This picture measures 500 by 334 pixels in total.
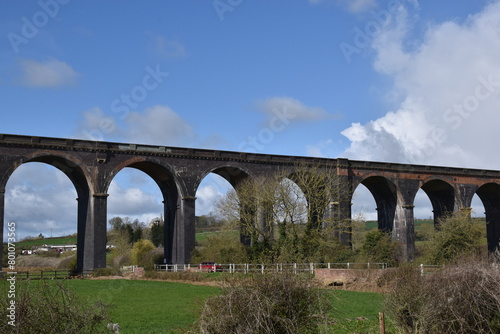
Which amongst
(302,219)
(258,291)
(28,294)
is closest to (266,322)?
(258,291)

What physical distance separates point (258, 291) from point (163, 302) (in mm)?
14167

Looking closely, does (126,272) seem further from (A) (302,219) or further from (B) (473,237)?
(B) (473,237)

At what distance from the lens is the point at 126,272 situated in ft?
138

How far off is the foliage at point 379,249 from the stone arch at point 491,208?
19.4 metres

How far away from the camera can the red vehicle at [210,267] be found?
132 feet

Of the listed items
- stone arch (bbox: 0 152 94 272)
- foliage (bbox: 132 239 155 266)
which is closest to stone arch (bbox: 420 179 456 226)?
foliage (bbox: 132 239 155 266)

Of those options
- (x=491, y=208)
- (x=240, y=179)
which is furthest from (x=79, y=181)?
(x=491, y=208)

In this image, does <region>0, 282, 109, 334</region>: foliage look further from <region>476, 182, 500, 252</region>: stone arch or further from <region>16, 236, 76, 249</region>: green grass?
<region>16, 236, 76, 249</region>: green grass

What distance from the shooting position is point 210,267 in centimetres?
4153

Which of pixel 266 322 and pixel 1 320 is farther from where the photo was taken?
pixel 266 322

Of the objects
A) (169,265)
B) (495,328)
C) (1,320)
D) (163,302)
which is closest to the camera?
(1,320)

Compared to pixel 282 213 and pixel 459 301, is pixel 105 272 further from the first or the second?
pixel 459 301

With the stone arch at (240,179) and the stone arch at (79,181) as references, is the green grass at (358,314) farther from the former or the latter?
the stone arch at (79,181)

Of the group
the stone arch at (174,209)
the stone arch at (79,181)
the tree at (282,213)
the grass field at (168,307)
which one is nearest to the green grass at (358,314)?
the grass field at (168,307)
